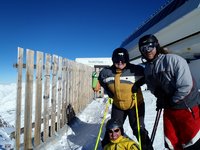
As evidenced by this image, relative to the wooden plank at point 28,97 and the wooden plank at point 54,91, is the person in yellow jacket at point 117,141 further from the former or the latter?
the wooden plank at point 54,91

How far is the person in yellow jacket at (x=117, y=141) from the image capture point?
361 cm

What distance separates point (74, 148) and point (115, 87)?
2.00m

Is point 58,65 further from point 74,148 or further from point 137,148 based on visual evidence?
point 137,148

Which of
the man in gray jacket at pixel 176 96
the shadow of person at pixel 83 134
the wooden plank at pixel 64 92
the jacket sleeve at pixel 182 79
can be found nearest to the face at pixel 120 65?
the man in gray jacket at pixel 176 96

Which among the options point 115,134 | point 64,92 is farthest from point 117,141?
point 64,92

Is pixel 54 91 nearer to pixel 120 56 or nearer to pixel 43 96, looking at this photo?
pixel 43 96

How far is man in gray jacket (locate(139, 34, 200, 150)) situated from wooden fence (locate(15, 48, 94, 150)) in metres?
2.22

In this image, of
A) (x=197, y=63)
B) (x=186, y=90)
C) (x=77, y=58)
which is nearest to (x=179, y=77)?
(x=186, y=90)

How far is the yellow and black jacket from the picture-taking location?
165 inches

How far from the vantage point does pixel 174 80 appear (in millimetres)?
3172

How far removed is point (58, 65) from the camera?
6.50 meters

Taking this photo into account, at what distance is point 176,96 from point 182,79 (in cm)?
23

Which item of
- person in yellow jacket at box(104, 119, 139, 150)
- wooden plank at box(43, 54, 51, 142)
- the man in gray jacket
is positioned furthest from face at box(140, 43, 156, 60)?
wooden plank at box(43, 54, 51, 142)

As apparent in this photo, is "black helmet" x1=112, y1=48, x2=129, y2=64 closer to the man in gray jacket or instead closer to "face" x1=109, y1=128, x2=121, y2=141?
the man in gray jacket
